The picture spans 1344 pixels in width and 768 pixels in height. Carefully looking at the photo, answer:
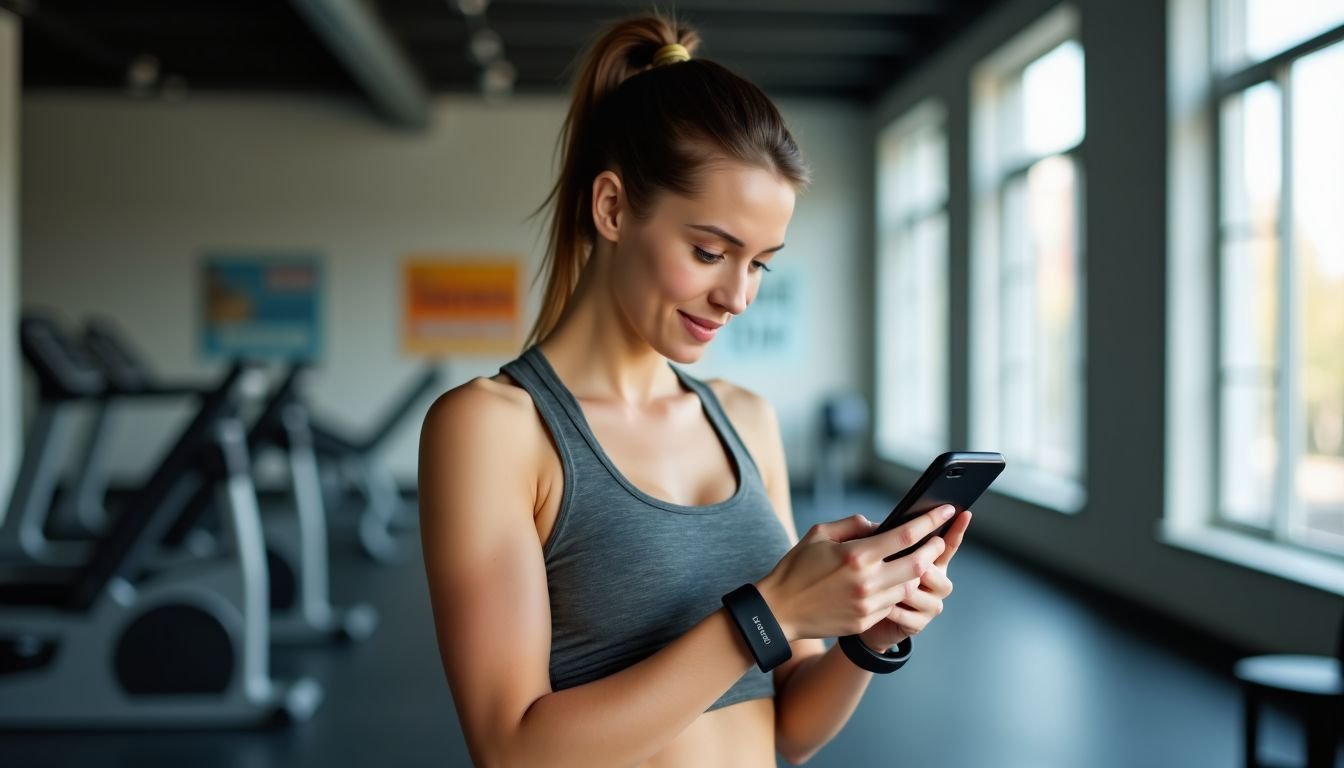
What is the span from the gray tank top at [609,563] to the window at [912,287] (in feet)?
21.8

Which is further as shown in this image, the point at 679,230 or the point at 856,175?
the point at 856,175

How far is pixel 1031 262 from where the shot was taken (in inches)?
244

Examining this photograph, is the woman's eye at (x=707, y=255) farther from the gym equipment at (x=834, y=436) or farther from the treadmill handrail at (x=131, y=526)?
the gym equipment at (x=834, y=436)

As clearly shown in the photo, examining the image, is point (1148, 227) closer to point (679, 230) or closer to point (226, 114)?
point (679, 230)

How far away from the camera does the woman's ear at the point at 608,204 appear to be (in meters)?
1.01

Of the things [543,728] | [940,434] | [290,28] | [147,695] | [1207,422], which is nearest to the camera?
[543,728]

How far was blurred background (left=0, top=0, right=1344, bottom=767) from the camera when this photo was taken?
132 inches

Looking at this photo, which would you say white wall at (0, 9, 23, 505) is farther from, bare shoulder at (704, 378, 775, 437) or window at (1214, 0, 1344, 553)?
window at (1214, 0, 1344, 553)

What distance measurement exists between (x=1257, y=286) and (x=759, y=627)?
4.05 m

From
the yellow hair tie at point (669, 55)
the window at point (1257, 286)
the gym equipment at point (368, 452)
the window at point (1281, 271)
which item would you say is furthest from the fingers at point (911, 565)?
the gym equipment at point (368, 452)

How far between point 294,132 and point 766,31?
414 cm

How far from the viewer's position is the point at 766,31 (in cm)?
735

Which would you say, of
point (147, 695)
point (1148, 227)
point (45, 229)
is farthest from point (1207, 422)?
point (45, 229)

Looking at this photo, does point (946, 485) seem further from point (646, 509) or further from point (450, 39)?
point (450, 39)
